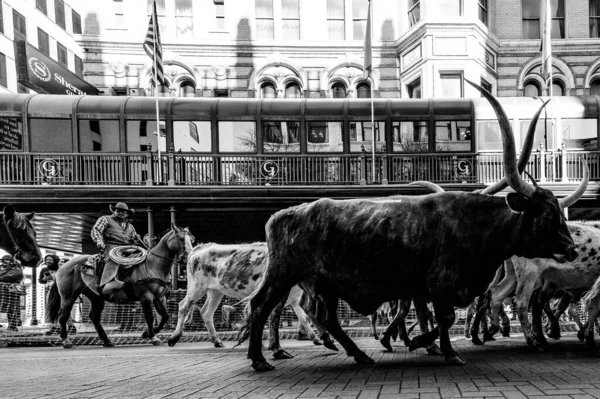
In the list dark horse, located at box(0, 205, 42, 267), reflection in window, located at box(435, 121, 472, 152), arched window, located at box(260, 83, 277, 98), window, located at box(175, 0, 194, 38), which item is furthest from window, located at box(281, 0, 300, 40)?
dark horse, located at box(0, 205, 42, 267)

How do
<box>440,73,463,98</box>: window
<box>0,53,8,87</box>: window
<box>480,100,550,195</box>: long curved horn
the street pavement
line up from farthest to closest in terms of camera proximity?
1. <box>0,53,8,87</box>: window
2. <box>440,73,463,98</box>: window
3. <box>480,100,550,195</box>: long curved horn
4. the street pavement

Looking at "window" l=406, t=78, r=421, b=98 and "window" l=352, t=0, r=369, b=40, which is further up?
"window" l=352, t=0, r=369, b=40

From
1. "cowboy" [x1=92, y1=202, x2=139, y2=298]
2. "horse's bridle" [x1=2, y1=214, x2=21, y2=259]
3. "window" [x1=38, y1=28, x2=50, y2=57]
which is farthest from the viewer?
"window" [x1=38, y1=28, x2=50, y2=57]

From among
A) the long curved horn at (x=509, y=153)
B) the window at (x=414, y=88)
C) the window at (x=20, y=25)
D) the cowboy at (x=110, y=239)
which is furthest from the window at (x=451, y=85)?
the window at (x=20, y=25)

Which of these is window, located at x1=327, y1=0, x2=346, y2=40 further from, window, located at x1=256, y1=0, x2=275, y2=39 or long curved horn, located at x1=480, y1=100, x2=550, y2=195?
long curved horn, located at x1=480, y1=100, x2=550, y2=195

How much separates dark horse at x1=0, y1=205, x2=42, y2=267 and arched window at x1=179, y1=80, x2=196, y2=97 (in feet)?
72.9

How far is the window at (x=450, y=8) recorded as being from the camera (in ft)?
95.8

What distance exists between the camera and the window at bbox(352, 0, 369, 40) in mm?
31594

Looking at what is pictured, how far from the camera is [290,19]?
31.7 metres

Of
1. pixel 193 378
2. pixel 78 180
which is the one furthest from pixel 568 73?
pixel 193 378

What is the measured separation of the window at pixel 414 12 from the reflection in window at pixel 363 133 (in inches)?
319

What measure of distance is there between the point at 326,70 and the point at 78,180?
13.3 m

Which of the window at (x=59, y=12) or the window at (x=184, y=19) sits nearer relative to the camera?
the window at (x=184, y=19)

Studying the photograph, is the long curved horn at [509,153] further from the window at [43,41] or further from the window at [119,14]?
the window at [43,41]
